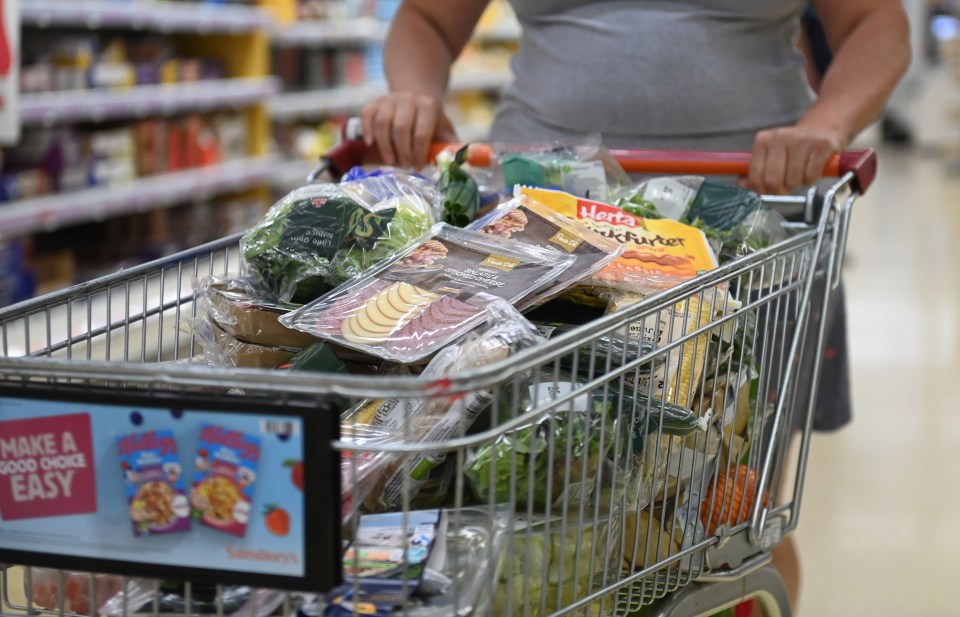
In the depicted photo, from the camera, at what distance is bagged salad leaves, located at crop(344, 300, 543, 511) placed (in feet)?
3.15

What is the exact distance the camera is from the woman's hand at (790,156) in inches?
58.9

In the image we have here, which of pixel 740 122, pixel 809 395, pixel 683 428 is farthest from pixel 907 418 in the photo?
pixel 683 428

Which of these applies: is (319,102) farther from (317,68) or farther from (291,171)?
(291,171)

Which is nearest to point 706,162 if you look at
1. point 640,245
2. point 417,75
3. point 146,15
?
point 640,245

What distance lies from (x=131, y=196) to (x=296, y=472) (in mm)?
3783

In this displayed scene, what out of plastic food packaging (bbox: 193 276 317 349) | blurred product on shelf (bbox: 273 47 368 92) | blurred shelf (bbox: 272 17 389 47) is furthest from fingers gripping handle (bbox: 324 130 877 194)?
blurred product on shelf (bbox: 273 47 368 92)

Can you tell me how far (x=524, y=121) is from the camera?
1.88m

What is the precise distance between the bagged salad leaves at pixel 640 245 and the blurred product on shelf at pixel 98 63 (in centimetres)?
297

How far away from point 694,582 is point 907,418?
9.03 feet

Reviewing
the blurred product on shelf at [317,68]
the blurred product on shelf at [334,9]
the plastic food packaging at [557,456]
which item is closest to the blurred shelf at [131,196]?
the blurred product on shelf at [317,68]

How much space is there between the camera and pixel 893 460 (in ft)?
11.0

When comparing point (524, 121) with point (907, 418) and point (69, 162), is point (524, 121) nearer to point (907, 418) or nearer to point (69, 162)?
point (907, 418)

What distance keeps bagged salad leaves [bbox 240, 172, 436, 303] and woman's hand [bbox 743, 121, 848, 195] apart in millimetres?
488

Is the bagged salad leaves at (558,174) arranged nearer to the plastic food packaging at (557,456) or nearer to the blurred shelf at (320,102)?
the plastic food packaging at (557,456)
